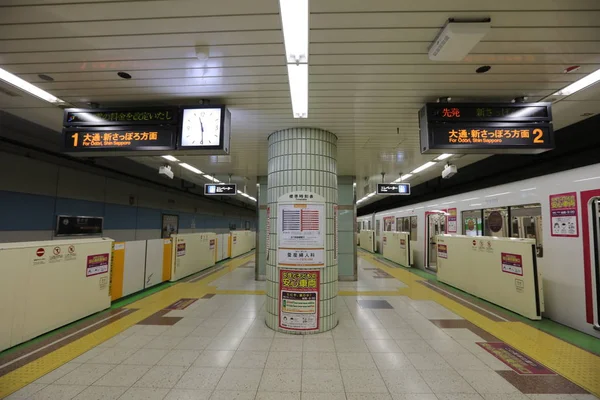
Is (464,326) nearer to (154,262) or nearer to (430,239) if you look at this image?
(430,239)

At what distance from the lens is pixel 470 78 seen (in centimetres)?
293

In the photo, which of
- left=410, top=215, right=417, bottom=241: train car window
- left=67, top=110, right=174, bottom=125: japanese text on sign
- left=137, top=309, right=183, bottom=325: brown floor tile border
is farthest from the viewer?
left=410, top=215, right=417, bottom=241: train car window

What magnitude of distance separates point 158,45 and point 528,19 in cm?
300

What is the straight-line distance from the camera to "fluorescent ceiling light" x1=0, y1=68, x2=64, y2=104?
2.92 m

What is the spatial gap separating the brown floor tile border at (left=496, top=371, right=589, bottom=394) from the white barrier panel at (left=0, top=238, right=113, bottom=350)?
5.55 metres

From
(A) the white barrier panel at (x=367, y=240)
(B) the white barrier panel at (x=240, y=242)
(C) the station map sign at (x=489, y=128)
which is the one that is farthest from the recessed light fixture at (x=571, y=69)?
(A) the white barrier panel at (x=367, y=240)

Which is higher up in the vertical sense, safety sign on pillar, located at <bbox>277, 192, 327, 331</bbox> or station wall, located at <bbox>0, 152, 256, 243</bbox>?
station wall, located at <bbox>0, 152, 256, 243</bbox>

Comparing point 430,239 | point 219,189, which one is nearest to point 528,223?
point 430,239

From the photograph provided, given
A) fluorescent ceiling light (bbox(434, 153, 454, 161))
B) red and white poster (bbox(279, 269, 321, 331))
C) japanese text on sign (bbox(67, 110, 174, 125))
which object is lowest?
red and white poster (bbox(279, 269, 321, 331))

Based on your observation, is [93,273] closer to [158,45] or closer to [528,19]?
[158,45]

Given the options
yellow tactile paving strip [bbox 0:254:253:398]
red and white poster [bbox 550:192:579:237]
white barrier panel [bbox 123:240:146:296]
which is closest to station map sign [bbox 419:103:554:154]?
red and white poster [bbox 550:192:579:237]

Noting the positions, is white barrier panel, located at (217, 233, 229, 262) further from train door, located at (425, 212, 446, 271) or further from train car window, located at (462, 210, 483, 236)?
train car window, located at (462, 210, 483, 236)

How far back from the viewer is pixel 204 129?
326cm

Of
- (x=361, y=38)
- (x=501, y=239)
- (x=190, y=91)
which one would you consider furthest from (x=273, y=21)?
(x=501, y=239)
